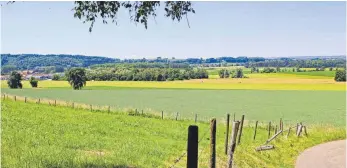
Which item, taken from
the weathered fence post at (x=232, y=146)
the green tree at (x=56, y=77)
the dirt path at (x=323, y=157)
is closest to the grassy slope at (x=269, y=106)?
the dirt path at (x=323, y=157)

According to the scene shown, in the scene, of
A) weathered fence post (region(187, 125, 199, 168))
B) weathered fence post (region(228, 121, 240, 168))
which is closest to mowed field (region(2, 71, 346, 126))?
weathered fence post (region(228, 121, 240, 168))

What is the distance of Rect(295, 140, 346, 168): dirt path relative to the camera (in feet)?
77.3

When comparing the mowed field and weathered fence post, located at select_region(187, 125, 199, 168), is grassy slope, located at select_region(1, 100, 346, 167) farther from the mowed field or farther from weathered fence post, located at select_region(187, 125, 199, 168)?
the mowed field

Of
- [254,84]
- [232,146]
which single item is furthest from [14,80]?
[232,146]

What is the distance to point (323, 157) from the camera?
26.2 metres

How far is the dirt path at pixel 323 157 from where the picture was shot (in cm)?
2355

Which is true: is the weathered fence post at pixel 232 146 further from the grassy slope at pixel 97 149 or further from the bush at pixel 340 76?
the bush at pixel 340 76

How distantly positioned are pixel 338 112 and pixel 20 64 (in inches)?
3665

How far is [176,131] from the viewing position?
30312 mm

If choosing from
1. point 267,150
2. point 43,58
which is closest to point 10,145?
point 267,150

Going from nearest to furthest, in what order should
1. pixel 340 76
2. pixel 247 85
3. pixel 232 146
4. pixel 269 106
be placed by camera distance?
pixel 232 146, pixel 269 106, pixel 340 76, pixel 247 85

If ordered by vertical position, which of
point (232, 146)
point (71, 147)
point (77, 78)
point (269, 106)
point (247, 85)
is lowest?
point (269, 106)

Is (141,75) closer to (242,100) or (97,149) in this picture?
(242,100)

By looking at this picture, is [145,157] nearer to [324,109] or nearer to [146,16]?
[146,16]
